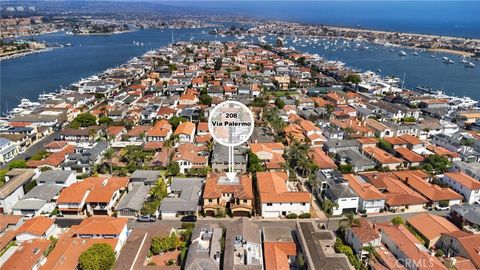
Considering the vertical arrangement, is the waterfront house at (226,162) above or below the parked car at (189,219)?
above

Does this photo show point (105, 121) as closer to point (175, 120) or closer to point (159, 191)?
point (175, 120)

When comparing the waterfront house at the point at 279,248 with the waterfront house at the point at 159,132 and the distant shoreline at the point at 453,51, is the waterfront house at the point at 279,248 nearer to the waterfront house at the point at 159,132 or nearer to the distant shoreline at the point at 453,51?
the waterfront house at the point at 159,132

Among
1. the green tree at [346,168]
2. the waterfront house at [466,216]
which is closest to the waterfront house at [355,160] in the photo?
the green tree at [346,168]

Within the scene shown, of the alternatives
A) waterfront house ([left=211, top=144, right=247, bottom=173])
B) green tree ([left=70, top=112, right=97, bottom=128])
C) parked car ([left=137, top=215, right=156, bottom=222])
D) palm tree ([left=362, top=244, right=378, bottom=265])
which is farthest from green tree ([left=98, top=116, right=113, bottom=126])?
palm tree ([left=362, top=244, right=378, bottom=265])

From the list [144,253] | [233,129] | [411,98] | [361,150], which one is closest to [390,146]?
[361,150]

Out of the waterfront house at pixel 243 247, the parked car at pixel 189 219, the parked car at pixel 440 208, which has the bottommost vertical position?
the parked car at pixel 189 219

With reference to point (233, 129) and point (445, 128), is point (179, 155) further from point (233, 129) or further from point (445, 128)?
point (445, 128)

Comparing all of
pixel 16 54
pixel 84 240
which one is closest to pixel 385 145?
pixel 84 240
